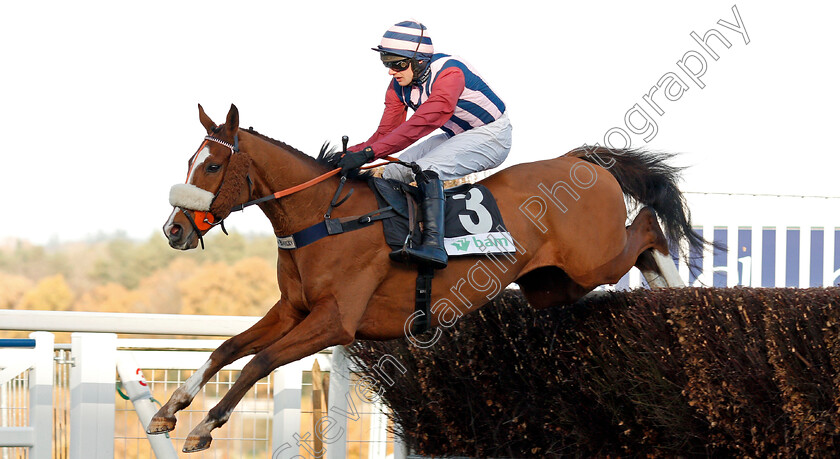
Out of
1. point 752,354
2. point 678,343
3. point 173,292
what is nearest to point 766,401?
point 752,354

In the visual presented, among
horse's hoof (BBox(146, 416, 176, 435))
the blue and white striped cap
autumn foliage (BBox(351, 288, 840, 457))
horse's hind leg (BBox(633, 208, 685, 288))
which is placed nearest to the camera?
autumn foliage (BBox(351, 288, 840, 457))

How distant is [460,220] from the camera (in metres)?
3.96

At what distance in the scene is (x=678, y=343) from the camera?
3.67m

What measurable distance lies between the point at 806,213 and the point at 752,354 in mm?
4515

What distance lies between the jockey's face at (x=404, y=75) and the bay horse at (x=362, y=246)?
532 mm

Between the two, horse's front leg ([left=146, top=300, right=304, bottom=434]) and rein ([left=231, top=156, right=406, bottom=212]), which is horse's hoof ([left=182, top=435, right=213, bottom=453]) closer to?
horse's front leg ([left=146, top=300, right=304, bottom=434])

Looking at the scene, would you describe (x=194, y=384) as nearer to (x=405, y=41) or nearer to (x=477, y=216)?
(x=477, y=216)

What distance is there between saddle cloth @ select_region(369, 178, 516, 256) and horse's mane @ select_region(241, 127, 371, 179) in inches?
4.0

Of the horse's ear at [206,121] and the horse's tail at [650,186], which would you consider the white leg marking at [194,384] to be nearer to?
the horse's ear at [206,121]

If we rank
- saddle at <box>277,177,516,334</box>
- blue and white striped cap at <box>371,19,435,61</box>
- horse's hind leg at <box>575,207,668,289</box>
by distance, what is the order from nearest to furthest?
saddle at <box>277,177,516,334</box>
blue and white striped cap at <box>371,19,435,61</box>
horse's hind leg at <box>575,207,668,289</box>

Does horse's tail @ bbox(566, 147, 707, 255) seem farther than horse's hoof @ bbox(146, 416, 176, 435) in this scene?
Yes

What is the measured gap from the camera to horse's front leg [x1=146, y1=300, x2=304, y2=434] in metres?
3.47

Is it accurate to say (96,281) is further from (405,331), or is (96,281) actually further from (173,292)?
(405,331)

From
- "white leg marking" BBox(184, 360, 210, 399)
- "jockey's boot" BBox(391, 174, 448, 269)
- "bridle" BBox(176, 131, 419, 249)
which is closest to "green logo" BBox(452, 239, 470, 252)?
"jockey's boot" BBox(391, 174, 448, 269)
